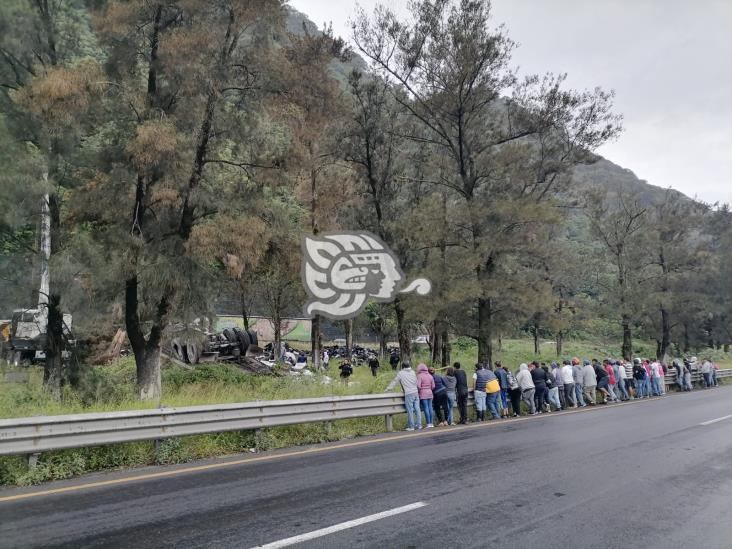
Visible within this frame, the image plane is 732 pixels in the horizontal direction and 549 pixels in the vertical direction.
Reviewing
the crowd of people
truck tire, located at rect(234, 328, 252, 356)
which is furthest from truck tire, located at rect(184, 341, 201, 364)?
the crowd of people

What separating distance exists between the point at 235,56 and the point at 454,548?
14235 millimetres

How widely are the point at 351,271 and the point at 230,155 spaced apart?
9953 millimetres

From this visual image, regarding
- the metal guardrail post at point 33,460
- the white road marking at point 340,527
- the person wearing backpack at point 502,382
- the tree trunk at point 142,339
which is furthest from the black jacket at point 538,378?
the metal guardrail post at point 33,460

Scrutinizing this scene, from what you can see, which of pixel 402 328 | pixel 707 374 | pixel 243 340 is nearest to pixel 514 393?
pixel 402 328

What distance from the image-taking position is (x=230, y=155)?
55.2 ft

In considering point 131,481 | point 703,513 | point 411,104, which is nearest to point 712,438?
point 703,513

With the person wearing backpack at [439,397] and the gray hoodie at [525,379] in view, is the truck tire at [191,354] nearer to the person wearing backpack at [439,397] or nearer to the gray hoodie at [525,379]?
the person wearing backpack at [439,397]

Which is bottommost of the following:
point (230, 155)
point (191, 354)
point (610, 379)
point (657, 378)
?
point (657, 378)

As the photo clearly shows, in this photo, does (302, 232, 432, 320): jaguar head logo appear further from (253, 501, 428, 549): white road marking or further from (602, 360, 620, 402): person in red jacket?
(253, 501, 428, 549): white road marking

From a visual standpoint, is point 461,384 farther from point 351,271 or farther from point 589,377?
point 351,271

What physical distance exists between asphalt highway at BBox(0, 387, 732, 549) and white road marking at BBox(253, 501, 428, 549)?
0.02 metres

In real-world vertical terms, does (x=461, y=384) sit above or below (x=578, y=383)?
above

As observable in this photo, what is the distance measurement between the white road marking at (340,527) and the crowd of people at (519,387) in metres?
6.48

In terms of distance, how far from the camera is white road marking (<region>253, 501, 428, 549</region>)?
4.75 m
